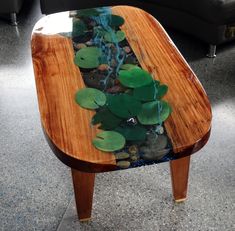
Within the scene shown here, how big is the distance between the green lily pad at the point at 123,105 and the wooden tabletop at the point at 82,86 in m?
0.08

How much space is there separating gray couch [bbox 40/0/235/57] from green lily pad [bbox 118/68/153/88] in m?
0.94

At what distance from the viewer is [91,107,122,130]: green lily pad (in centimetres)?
118

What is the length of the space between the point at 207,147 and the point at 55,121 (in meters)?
0.85

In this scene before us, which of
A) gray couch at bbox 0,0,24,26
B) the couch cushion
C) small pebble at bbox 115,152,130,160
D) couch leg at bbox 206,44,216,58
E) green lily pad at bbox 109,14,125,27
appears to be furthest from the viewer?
gray couch at bbox 0,0,24,26

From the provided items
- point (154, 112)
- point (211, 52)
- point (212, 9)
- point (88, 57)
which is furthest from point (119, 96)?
point (211, 52)

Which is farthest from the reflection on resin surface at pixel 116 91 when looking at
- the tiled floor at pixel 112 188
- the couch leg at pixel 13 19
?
the couch leg at pixel 13 19

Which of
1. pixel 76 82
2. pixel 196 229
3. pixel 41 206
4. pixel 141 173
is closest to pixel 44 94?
pixel 76 82

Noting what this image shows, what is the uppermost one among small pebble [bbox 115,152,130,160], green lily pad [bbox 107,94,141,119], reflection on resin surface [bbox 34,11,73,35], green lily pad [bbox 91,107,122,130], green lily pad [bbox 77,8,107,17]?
green lily pad [bbox 77,8,107,17]

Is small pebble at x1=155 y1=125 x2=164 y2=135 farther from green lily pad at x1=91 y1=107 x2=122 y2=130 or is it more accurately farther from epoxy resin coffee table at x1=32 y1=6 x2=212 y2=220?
green lily pad at x1=91 y1=107 x2=122 y2=130

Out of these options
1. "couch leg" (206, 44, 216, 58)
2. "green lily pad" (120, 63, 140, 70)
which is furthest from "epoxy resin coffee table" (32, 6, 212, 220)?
"couch leg" (206, 44, 216, 58)

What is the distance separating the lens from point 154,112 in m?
1.21

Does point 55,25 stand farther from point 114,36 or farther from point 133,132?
point 133,132

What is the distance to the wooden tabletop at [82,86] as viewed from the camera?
113cm

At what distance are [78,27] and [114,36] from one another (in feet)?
0.52
